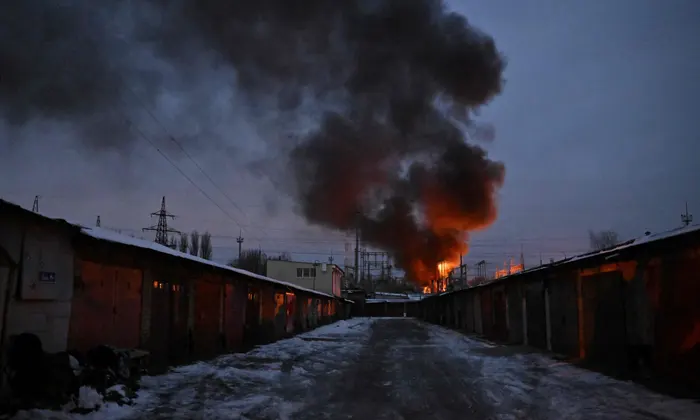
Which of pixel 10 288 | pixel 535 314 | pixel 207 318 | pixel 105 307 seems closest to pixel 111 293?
pixel 105 307

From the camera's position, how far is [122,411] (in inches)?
348

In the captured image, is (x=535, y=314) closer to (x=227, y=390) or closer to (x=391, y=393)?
(x=391, y=393)

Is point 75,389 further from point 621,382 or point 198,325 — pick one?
point 621,382

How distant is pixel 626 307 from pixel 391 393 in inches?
286

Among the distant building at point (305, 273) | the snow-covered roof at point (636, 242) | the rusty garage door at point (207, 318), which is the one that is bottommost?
the rusty garage door at point (207, 318)

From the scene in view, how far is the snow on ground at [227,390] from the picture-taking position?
8.75 meters

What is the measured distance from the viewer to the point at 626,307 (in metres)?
14.4

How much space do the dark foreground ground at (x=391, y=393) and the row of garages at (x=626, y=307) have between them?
1.21 metres

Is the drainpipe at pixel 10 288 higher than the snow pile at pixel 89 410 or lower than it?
higher

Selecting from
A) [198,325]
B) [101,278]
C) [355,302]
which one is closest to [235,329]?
[198,325]

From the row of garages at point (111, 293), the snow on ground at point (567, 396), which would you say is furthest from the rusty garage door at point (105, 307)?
the snow on ground at point (567, 396)

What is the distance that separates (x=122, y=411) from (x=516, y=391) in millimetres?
7194

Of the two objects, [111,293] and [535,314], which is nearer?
[111,293]

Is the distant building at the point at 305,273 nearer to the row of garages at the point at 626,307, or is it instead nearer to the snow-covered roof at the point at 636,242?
the row of garages at the point at 626,307
